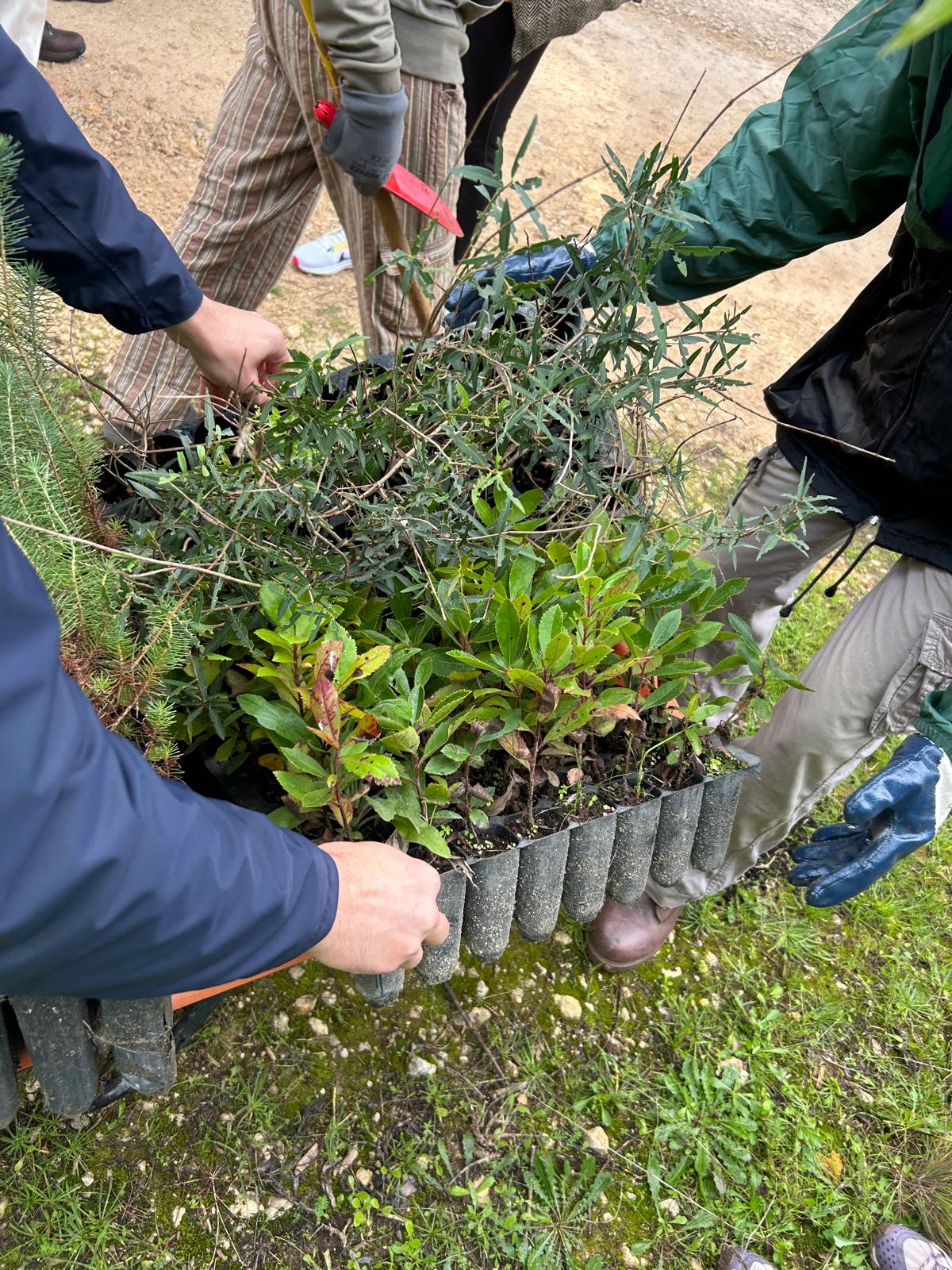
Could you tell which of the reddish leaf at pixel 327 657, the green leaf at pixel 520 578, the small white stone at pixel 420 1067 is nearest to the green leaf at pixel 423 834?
the reddish leaf at pixel 327 657

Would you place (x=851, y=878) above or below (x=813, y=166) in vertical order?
below

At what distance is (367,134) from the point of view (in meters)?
2.11

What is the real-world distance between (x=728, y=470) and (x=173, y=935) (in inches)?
134

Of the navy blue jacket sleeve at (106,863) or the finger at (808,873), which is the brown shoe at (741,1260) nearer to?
the finger at (808,873)

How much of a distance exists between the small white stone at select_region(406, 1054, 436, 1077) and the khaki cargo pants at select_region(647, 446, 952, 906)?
66 cm

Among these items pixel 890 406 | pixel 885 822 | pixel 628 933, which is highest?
pixel 890 406

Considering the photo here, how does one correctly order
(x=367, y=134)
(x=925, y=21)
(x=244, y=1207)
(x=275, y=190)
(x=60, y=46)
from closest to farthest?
(x=925, y=21)
(x=244, y=1207)
(x=367, y=134)
(x=275, y=190)
(x=60, y=46)

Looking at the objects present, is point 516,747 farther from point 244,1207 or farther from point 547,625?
point 244,1207

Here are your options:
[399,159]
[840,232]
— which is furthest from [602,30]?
[840,232]

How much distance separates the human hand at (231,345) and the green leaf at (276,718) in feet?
2.07

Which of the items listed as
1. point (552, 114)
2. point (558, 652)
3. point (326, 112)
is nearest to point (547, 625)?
point (558, 652)

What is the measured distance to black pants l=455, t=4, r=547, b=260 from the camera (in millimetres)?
2662

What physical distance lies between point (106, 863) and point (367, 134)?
6.08 feet

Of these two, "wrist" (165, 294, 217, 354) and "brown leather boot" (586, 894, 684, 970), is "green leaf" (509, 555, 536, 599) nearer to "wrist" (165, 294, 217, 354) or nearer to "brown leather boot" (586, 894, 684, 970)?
"wrist" (165, 294, 217, 354)
